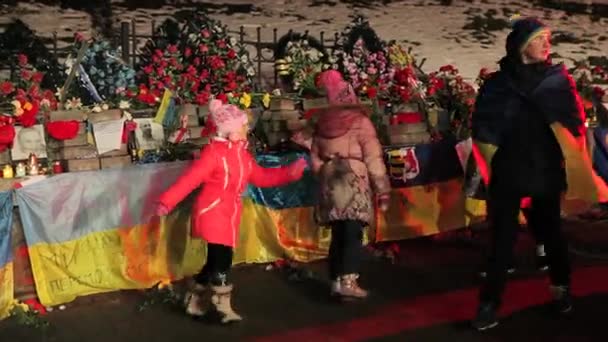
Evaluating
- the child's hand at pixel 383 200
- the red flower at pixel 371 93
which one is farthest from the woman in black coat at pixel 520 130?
the red flower at pixel 371 93

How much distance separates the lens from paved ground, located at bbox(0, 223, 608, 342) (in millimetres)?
5078

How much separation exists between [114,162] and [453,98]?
359cm

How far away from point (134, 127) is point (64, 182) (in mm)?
1001

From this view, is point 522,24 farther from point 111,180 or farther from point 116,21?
point 116,21

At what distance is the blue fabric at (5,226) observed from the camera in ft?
17.7

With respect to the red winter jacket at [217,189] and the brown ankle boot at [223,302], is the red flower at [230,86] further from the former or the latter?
the brown ankle boot at [223,302]

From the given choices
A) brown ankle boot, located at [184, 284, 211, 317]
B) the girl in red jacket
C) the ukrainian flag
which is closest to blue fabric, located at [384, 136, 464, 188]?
the girl in red jacket

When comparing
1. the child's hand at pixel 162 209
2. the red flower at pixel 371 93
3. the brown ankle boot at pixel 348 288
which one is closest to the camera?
the child's hand at pixel 162 209

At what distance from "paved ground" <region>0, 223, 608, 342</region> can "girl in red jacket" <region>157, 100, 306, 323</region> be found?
30cm

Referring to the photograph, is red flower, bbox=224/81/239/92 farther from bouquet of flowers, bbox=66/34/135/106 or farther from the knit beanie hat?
the knit beanie hat

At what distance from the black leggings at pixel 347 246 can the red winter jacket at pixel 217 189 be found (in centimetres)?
83

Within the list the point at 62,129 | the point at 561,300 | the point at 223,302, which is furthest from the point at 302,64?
the point at 561,300

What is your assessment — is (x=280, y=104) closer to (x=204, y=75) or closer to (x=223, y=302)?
(x=204, y=75)

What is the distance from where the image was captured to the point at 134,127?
6.50 metres
